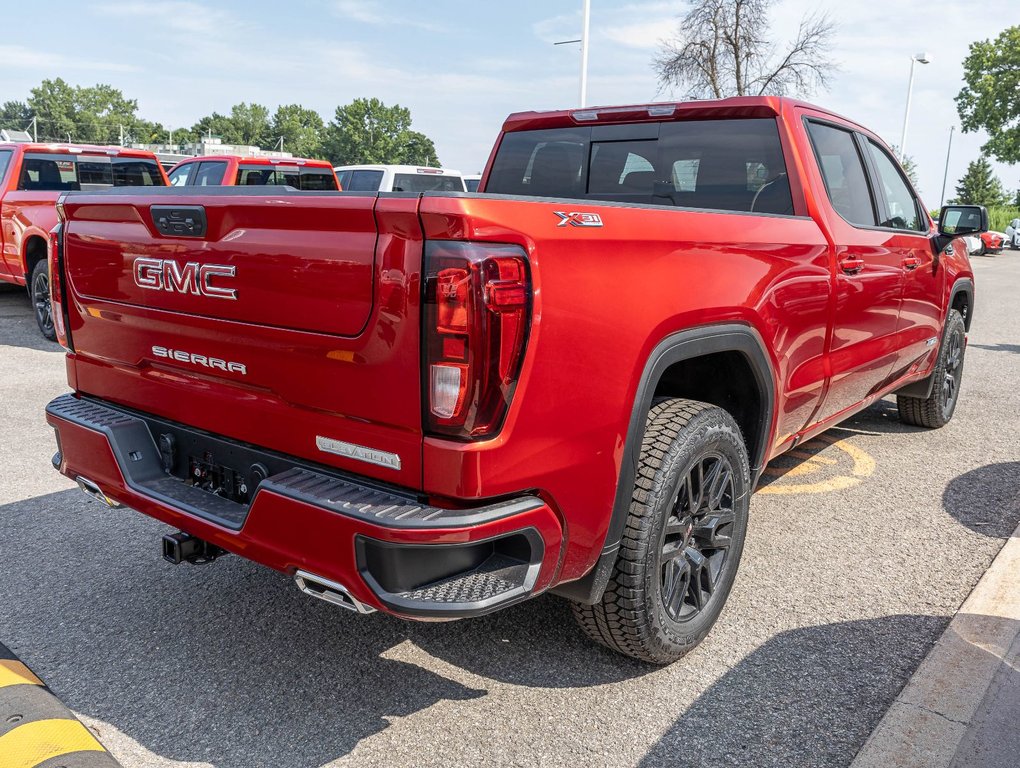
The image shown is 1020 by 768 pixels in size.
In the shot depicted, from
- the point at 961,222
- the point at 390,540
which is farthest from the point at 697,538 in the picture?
the point at 961,222

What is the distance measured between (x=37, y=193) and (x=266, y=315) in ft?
27.7

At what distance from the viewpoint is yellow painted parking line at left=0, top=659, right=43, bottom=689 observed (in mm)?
2443

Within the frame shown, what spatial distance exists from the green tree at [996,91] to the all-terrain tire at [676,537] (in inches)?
2407

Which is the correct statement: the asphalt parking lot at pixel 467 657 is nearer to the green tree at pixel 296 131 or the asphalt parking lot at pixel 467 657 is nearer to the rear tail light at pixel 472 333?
the rear tail light at pixel 472 333

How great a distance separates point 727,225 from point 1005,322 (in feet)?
38.2

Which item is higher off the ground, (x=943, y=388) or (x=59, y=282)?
(x=59, y=282)

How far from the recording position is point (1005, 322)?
1239 cm

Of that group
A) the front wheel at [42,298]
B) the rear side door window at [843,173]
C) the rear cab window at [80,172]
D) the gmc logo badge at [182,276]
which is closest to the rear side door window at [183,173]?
the rear cab window at [80,172]

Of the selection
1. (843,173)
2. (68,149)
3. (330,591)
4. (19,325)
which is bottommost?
(19,325)

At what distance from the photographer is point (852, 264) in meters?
3.70

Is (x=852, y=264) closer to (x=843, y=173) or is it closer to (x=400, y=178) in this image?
(x=843, y=173)

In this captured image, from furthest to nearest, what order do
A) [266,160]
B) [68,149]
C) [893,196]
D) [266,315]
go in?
1. [266,160]
2. [68,149]
3. [893,196]
4. [266,315]

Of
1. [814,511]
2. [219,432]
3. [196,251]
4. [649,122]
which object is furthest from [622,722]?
[649,122]

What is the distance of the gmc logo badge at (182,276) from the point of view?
2376 mm
